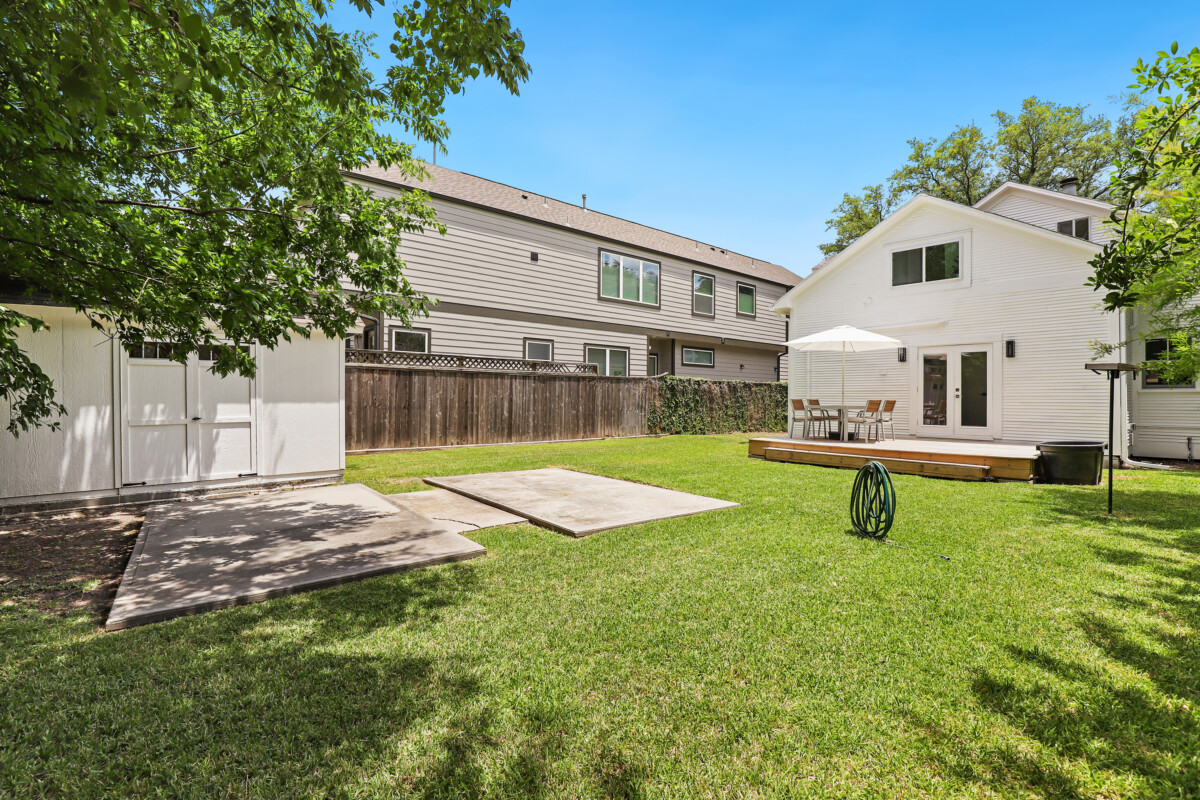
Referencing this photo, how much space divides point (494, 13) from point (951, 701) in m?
4.51

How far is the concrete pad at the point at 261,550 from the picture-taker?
3.30 meters

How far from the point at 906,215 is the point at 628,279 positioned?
816 centimetres

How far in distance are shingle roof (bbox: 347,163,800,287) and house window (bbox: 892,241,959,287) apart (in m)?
7.42

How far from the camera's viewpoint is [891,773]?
185 centimetres

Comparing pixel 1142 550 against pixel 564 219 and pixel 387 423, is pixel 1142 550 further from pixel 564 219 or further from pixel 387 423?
pixel 564 219

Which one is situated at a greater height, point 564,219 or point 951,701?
point 564,219

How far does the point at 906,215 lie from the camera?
13336 millimetres

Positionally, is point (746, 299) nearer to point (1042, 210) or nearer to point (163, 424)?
point (1042, 210)

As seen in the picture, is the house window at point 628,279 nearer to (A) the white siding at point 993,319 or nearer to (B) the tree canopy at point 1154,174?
(A) the white siding at point 993,319

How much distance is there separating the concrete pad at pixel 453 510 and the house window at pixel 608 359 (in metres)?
10.4

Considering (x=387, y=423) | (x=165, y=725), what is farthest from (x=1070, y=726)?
(x=387, y=423)

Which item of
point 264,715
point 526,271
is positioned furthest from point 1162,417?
point 264,715

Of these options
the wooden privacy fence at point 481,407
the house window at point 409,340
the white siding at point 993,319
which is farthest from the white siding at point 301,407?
the white siding at point 993,319

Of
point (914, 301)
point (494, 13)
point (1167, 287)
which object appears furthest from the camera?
point (914, 301)
